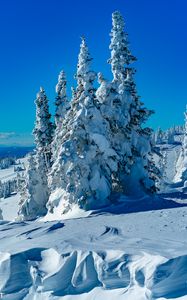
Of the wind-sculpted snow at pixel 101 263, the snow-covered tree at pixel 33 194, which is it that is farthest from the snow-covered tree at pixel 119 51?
the wind-sculpted snow at pixel 101 263

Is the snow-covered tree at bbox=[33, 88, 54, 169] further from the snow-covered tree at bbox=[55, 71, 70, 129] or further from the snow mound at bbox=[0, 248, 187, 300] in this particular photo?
the snow mound at bbox=[0, 248, 187, 300]

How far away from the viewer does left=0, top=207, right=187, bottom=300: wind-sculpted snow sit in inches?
391

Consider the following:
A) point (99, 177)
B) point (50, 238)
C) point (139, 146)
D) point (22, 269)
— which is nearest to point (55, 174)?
point (99, 177)

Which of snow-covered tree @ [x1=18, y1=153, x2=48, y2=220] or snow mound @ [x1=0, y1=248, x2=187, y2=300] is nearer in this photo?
snow mound @ [x1=0, y1=248, x2=187, y2=300]

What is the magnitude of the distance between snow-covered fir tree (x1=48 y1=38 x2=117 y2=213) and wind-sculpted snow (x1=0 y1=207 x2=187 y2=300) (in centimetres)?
750

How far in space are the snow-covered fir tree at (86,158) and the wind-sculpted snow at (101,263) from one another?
7503 millimetres

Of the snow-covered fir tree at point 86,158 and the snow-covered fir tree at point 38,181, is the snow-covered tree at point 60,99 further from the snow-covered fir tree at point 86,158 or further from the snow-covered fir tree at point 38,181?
the snow-covered fir tree at point 86,158

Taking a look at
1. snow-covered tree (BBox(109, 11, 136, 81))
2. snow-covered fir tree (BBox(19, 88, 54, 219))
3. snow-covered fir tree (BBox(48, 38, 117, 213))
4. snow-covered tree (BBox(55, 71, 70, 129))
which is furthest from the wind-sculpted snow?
snow-covered tree (BBox(55, 71, 70, 129))

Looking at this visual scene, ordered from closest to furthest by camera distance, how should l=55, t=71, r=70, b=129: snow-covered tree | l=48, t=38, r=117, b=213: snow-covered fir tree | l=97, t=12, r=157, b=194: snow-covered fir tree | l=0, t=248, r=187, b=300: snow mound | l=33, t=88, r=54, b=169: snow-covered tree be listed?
l=0, t=248, r=187, b=300: snow mound, l=48, t=38, r=117, b=213: snow-covered fir tree, l=97, t=12, r=157, b=194: snow-covered fir tree, l=55, t=71, r=70, b=129: snow-covered tree, l=33, t=88, r=54, b=169: snow-covered tree

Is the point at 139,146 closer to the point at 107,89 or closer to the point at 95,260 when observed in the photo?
the point at 107,89

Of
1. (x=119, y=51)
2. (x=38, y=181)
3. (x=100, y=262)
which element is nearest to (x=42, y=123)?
(x=38, y=181)

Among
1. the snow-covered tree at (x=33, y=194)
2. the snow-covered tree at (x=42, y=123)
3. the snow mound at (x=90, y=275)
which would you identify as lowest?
the snow mound at (x=90, y=275)

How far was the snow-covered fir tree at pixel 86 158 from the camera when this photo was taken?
913 inches

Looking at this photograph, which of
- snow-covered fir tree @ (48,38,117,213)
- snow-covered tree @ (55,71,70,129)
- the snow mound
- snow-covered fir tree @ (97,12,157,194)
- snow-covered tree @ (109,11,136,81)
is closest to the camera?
the snow mound
